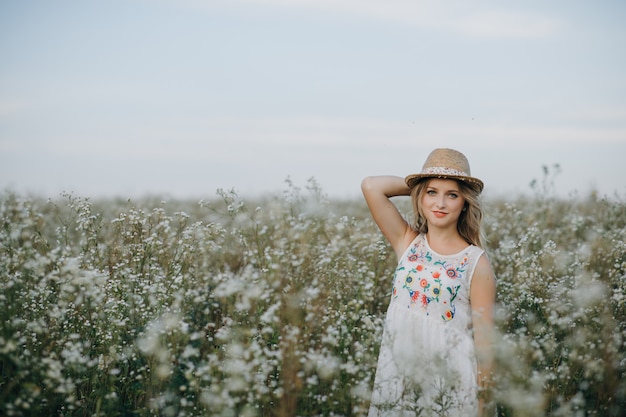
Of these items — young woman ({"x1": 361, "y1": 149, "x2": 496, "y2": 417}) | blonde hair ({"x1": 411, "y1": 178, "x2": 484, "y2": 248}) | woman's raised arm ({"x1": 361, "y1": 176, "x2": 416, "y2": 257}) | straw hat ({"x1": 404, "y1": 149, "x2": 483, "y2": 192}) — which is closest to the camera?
young woman ({"x1": 361, "y1": 149, "x2": 496, "y2": 417})

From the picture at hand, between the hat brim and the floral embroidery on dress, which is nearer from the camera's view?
the floral embroidery on dress

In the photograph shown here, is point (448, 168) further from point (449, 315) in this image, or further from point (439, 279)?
point (449, 315)

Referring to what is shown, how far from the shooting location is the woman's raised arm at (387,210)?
4.11 m

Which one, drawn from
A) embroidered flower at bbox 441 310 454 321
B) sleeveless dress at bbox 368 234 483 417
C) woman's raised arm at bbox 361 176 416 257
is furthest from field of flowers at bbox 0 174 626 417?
woman's raised arm at bbox 361 176 416 257

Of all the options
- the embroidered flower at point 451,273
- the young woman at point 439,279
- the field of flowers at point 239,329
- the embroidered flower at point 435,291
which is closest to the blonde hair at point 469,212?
the young woman at point 439,279

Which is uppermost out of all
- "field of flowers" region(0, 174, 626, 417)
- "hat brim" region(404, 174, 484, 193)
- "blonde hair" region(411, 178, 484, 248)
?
"hat brim" region(404, 174, 484, 193)

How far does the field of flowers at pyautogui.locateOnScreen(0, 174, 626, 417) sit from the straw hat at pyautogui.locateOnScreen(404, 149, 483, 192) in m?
0.92

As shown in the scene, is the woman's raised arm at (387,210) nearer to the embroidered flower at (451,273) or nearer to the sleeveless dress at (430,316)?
the sleeveless dress at (430,316)

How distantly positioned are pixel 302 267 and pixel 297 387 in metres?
1.78

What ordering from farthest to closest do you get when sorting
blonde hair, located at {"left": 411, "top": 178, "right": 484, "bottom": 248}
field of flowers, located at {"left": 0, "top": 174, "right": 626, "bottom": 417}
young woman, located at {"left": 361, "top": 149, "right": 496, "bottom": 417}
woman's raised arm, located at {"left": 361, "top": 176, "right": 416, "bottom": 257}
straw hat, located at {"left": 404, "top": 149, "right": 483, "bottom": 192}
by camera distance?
woman's raised arm, located at {"left": 361, "top": 176, "right": 416, "bottom": 257}
blonde hair, located at {"left": 411, "top": 178, "right": 484, "bottom": 248}
straw hat, located at {"left": 404, "top": 149, "right": 483, "bottom": 192}
young woman, located at {"left": 361, "top": 149, "right": 496, "bottom": 417}
field of flowers, located at {"left": 0, "top": 174, "right": 626, "bottom": 417}

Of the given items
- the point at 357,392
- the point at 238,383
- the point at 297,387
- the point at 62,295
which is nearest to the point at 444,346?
the point at 357,392

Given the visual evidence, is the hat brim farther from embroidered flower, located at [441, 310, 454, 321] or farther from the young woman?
embroidered flower, located at [441, 310, 454, 321]

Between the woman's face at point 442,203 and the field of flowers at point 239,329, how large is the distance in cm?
72

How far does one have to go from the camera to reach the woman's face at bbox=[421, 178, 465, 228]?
386cm
